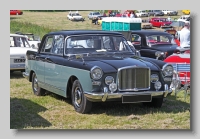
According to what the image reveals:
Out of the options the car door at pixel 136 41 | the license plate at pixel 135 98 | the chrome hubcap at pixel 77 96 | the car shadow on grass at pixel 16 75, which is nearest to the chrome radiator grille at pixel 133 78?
the license plate at pixel 135 98

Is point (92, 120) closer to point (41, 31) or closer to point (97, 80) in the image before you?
point (97, 80)

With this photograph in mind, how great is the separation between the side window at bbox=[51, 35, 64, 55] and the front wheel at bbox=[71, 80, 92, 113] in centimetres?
97

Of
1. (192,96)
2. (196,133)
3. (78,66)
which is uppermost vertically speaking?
(78,66)

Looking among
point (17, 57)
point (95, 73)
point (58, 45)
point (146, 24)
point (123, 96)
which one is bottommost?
point (123, 96)

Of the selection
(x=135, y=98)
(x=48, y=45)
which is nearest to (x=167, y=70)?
(x=135, y=98)

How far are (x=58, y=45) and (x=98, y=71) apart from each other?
1719 millimetres

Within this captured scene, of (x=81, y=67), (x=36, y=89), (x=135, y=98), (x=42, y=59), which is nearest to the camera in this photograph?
(x=135, y=98)

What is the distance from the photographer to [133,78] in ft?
22.8

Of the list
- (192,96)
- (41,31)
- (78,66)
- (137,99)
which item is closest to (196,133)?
(192,96)

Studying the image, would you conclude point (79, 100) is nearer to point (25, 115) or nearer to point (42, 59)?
point (25, 115)

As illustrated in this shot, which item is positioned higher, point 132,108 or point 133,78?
point 133,78

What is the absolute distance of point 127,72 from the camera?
6.90 metres

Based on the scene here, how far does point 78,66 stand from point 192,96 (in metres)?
1.93

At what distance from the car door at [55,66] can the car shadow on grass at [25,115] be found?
490 millimetres
